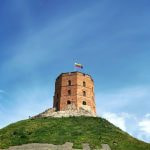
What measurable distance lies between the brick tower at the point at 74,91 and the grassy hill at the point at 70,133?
618 centimetres

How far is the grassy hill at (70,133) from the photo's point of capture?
5575 cm

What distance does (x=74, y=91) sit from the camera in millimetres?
77000

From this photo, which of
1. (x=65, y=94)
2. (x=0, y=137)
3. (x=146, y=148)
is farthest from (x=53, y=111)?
(x=146, y=148)

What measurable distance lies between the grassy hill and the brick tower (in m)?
6.18

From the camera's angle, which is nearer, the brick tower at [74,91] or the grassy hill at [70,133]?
the grassy hill at [70,133]

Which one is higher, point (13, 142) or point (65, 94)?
point (65, 94)

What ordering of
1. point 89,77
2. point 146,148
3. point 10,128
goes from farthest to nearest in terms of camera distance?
point 89,77
point 10,128
point 146,148

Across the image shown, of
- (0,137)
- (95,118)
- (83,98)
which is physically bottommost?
(0,137)

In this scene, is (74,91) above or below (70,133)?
above

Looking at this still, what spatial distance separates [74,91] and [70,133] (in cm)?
1804

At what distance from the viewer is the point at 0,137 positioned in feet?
199

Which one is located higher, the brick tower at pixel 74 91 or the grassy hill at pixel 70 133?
the brick tower at pixel 74 91

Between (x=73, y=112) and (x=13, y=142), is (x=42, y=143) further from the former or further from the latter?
(x=73, y=112)

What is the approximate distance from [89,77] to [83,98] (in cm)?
646
